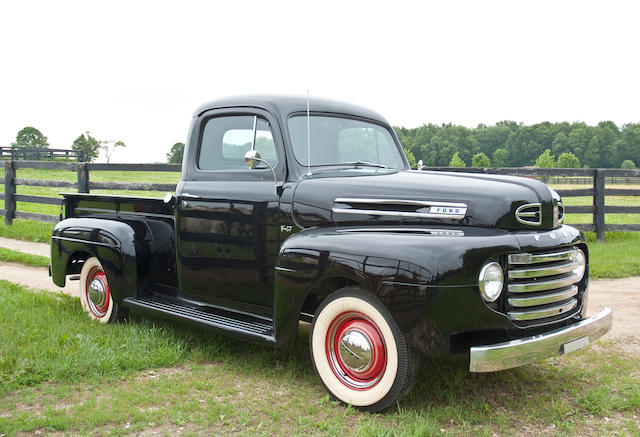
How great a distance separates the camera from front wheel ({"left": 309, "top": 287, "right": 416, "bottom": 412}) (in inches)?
136

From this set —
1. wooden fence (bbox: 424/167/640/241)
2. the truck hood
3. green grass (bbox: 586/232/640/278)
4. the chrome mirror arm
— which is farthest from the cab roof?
wooden fence (bbox: 424/167/640/241)

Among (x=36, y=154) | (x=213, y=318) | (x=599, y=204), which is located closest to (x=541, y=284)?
(x=213, y=318)

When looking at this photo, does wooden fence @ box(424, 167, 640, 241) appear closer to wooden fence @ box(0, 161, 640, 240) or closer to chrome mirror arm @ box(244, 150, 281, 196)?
wooden fence @ box(0, 161, 640, 240)

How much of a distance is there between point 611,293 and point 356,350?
4.66m

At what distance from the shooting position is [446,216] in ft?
11.9

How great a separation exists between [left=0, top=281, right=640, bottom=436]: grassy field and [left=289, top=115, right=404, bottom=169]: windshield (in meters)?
1.57

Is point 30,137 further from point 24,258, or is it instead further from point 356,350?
point 356,350

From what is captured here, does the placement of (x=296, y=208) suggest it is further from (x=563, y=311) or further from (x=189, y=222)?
(x=563, y=311)

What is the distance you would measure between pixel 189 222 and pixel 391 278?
214 centimetres

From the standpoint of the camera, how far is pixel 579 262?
411 cm

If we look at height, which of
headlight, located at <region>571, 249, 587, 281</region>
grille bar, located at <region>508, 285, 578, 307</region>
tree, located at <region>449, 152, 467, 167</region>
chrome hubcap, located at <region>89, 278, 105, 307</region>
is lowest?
chrome hubcap, located at <region>89, 278, 105, 307</region>

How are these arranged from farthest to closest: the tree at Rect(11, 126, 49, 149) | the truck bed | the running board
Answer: the tree at Rect(11, 126, 49, 149) < the truck bed < the running board

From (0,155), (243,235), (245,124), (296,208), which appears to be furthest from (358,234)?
(0,155)

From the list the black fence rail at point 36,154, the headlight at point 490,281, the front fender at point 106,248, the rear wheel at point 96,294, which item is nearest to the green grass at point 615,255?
the headlight at point 490,281
